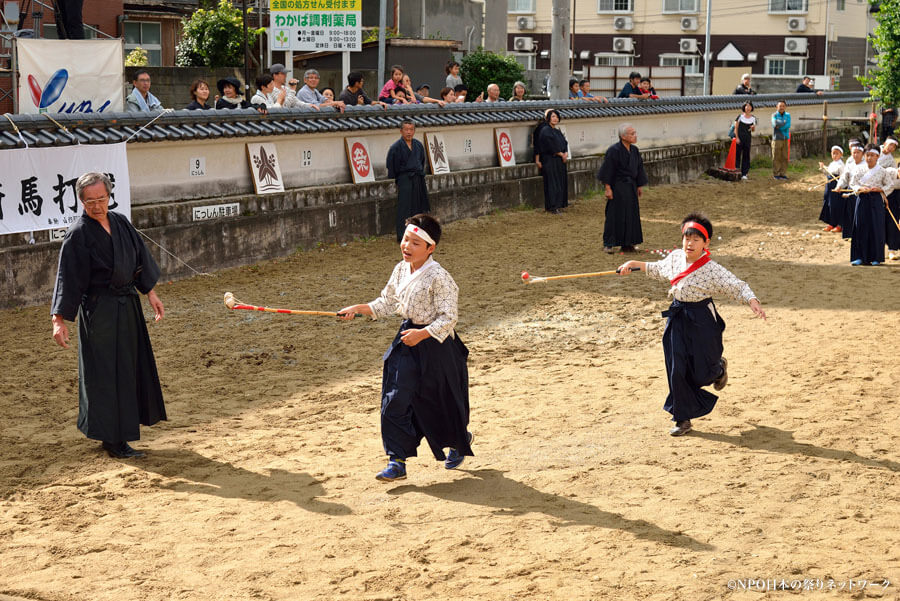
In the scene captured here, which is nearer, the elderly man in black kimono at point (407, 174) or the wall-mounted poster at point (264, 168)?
the wall-mounted poster at point (264, 168)

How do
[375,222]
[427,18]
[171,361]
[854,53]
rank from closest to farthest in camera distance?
[171,361] < [375,222] < [427,18] < [854,53]

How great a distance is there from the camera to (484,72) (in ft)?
94.7

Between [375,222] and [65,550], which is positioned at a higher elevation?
[375,222]

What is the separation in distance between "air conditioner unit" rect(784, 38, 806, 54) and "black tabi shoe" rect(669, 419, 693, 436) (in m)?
38.7

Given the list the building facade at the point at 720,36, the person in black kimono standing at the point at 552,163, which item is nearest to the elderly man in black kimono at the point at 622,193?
the person in black kimono standing at the point at 552,163

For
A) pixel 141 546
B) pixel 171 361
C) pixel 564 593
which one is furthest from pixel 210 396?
pixel 564 593

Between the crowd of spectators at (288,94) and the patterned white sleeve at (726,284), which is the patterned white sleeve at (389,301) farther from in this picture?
the crowd of spectators at (288,94)

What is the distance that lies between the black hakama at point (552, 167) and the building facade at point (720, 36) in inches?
993

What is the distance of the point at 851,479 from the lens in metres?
6.31

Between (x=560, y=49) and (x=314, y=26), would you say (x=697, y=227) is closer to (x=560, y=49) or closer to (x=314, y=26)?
(x=314, y=26)

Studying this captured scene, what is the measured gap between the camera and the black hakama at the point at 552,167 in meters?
18.6

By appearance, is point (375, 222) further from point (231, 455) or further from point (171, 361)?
point (231, 455)

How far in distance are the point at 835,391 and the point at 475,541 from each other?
13.3 feet

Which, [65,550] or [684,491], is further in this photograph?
[684,491]
